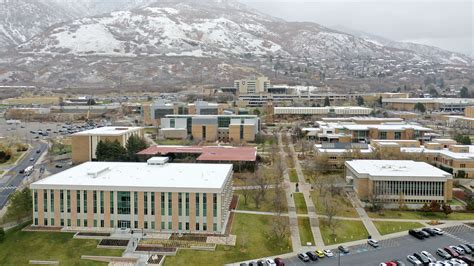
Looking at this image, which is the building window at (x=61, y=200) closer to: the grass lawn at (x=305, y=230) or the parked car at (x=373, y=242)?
the grass lawn at (x=305, y=230)

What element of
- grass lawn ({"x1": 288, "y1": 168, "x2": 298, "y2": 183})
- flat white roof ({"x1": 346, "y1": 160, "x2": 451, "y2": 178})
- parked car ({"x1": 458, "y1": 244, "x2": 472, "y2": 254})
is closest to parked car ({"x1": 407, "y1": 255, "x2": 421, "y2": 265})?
parked car ({"x1": 458, "y1": 244, "x2": 472, "y2": 254})

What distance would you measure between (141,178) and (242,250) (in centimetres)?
777

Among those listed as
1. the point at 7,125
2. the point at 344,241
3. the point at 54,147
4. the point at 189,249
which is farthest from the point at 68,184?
the point at 7,125

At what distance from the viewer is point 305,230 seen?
972 inches

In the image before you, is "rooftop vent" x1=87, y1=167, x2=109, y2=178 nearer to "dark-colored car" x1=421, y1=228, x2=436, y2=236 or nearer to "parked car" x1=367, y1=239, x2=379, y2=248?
"parked car" x1=367, y1=239, x2=379, y2=248

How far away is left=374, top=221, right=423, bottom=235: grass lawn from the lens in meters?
24.9

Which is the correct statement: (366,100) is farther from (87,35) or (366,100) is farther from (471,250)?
(87,35)

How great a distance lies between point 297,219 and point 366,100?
236 feet

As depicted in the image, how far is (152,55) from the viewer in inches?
5281

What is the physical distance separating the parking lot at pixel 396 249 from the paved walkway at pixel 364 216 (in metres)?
1.07

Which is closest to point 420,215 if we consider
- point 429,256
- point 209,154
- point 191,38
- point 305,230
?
point 429,256

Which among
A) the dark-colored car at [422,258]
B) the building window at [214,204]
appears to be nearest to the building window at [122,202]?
the building window at [214,204]

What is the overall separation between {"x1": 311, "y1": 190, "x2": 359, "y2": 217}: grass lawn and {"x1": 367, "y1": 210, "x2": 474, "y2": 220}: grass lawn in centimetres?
115

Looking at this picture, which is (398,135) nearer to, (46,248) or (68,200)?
(68,200)
